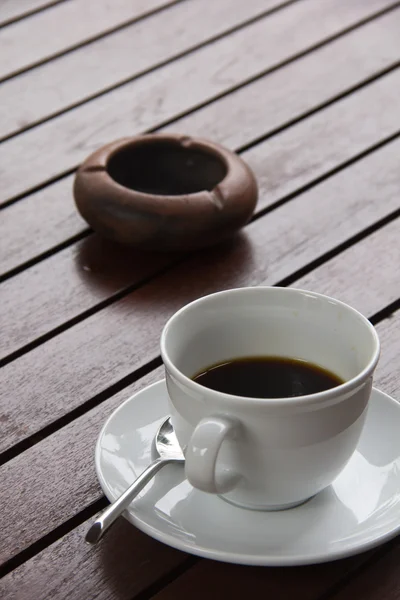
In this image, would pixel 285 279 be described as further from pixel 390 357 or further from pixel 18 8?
pixel 18 8

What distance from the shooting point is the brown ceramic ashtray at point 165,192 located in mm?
820

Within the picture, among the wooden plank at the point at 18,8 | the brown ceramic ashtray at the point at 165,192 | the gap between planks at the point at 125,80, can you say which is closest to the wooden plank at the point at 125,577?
the brown ceramic ashtray at the point at 165,192

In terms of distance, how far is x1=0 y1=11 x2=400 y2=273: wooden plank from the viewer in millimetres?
912

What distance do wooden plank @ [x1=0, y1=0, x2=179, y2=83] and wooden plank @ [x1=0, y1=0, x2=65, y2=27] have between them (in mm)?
13

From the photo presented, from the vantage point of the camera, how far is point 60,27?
4.18 feet

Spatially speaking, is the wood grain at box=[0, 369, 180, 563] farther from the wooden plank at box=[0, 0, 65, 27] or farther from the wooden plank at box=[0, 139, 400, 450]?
the wooden plank at box=[0, 0, 65, 27]

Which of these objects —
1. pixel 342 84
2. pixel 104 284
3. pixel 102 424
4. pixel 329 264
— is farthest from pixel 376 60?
pixel 102 424

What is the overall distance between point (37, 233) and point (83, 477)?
0.36 m

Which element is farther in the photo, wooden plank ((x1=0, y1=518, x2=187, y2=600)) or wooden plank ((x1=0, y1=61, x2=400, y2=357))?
wooden plank ((x1=0, y1=61, x2=400, y2=357))

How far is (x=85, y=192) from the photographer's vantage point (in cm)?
85

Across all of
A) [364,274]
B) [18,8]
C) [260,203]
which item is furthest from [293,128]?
[18,8]

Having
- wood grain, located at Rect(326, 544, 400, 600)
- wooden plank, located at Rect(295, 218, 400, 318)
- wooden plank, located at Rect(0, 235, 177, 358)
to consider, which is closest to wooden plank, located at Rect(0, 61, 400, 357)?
wooden plank, located at Rect(0, 235, 177, 358)

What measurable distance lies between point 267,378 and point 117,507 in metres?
0.13

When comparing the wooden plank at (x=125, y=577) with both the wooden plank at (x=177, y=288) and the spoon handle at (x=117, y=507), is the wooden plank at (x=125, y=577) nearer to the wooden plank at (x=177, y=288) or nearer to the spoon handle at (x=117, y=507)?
the spoon handle at (x=117, y=507)
